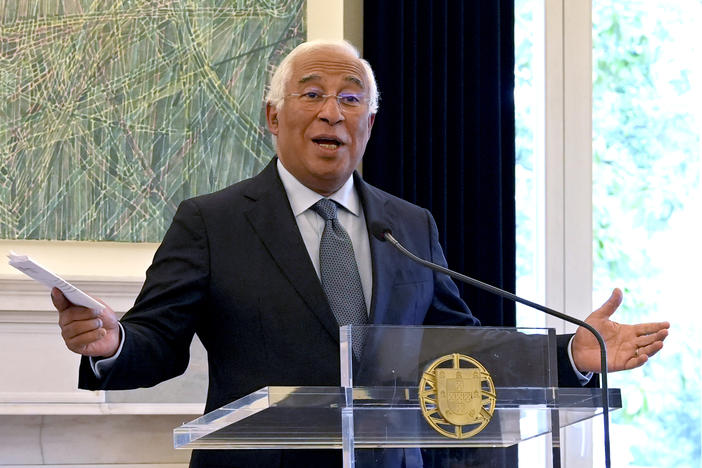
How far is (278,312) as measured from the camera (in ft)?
7.16

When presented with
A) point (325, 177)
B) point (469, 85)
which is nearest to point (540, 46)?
point (469, 85)

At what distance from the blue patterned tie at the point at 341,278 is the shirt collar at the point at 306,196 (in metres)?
0.10

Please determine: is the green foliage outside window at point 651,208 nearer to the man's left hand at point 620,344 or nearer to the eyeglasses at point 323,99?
the eyeglasses at point 323,99

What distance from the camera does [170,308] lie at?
7.05ft

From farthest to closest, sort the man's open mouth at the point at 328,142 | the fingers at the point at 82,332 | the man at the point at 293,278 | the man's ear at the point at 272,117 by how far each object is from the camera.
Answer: the man's ear at the point at 272,117
the man's open mouth at the point at 328,142
the man at the point at 293,278
the fingers at the point at 82,332

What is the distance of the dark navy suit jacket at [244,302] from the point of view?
2131 mm

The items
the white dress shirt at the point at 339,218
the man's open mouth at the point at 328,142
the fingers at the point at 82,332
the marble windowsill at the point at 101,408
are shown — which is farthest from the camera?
the marble windowsill at the point at 101,408

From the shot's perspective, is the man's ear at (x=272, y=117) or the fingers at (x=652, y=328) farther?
the man's ear at (x=272, y=117)

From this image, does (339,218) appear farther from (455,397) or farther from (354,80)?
(455,397)

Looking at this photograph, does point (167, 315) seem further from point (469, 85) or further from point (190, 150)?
point (469, 85)

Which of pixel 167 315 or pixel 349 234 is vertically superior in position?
pixel 349 234

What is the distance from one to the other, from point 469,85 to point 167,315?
6.28ft

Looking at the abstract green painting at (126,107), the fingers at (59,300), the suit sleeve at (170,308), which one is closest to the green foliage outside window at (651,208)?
the abstract green painting at (126,107)

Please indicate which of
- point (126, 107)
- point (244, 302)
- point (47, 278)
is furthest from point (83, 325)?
point (126, 107)
